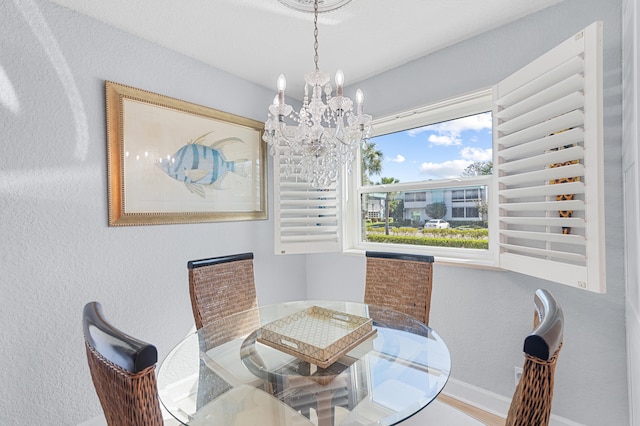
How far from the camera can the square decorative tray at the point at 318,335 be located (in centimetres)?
120

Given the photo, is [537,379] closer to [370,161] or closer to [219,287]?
[219,287]

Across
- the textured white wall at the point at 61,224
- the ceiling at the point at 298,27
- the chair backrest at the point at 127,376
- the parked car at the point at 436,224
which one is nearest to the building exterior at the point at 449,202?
the parked car at the point at 436,224

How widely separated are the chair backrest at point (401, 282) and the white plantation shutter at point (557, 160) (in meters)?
0.52

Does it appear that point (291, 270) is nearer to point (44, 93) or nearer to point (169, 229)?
point (169, 229)

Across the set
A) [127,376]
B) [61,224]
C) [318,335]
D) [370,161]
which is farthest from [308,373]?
[370,161]

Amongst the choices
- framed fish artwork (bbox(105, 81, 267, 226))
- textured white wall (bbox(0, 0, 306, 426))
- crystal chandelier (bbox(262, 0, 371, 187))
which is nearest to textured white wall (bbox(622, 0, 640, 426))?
crystal chandelier (bbox(262, 0, 371, 187))

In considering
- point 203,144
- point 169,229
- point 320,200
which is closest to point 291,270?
point 320,200

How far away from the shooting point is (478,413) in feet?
6.63

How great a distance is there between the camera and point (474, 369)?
6.94 feet

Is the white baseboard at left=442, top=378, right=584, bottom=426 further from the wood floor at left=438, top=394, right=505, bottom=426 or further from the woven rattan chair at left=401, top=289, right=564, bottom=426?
the woven rattan chair at left=401, top=289, right=564, bottom=426

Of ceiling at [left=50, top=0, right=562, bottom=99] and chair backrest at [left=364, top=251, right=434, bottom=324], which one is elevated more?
ceiling at [left=50, top=0, right=562, bottom=99]

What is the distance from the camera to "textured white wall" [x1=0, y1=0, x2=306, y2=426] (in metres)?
1.58

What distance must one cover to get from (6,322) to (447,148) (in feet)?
9.83

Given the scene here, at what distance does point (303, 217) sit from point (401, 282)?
3.99 feet
